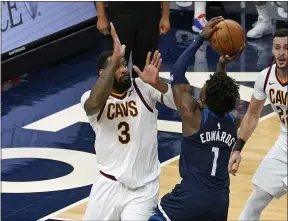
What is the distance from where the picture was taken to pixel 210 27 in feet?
23.1

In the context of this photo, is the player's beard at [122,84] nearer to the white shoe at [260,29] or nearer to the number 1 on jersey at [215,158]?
the number 1 on jersey at [215,158]

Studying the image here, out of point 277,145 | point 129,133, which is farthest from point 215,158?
point 277,145

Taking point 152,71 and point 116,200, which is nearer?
point 152,71

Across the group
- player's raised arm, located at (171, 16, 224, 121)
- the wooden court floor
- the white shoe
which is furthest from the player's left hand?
the white shoe

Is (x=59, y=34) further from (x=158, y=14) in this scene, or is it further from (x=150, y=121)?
(x=150, y=121)

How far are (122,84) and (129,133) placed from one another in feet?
1.18

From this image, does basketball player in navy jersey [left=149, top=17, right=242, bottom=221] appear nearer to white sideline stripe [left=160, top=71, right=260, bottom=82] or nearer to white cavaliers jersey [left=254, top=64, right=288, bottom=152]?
white cavaliers jersey [left=254, top=64, right=288, bottom=152]

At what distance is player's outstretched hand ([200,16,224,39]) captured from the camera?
22.9ft

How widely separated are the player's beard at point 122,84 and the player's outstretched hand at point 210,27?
2.11 feet

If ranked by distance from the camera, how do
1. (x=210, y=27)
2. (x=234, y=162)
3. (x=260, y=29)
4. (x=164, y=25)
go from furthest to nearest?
1. (x=260, y=29)
2. (x=164, y=25)
3. (x=234, y=162)
4. (x=210, y=27)

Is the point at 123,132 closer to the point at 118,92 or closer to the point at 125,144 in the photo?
the point at 125,144

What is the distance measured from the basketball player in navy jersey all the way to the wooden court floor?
7.30 ft

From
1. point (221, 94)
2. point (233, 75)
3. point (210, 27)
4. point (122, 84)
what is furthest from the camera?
point (233, 75)

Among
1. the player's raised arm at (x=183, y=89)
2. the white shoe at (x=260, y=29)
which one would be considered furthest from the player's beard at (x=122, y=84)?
the white shoe at (x=260, y=29)
